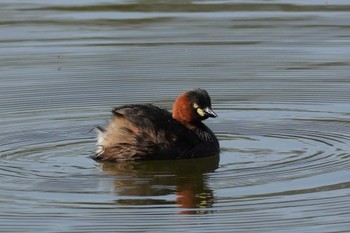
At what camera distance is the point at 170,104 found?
1300 centimetres

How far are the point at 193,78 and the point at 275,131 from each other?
8.07 ft

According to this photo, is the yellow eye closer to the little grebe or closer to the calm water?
the little grebe

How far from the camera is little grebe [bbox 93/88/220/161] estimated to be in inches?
430

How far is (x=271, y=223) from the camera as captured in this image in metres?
8.73

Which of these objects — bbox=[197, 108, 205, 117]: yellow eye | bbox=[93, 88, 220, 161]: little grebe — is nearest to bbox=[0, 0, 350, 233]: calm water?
bbox=[93, 88, 220, 161]: little grebe

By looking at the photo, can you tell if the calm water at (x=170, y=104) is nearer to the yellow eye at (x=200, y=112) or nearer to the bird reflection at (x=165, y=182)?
the bird reflection at (x=165, y=182)

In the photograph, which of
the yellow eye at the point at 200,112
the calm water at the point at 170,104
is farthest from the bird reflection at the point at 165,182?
the yellow eye at the point at 200,112

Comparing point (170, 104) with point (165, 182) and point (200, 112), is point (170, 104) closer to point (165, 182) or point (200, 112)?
point (200, 112)

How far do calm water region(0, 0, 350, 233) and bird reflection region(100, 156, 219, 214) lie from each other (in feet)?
0.06

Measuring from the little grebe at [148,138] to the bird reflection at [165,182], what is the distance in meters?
0.08

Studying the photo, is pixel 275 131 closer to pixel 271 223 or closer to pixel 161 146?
pixel 161 146

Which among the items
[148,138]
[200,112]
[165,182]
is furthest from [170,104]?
[165,182]

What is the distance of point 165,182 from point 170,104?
289 cm

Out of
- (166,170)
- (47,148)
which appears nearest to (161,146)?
(166,170)
